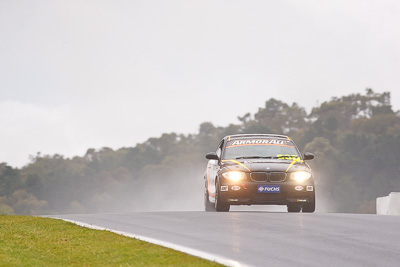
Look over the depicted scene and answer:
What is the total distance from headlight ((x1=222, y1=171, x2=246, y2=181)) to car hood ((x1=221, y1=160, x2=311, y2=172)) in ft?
0.28

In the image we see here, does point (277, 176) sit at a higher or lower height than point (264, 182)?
higher

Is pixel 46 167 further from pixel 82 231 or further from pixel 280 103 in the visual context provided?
pixel 82 231

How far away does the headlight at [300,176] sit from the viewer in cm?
1834

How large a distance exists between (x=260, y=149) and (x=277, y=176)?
1.35 m

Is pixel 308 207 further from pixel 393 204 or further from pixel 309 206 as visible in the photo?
pixel 393 204

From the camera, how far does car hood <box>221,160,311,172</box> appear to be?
18312 millimetres

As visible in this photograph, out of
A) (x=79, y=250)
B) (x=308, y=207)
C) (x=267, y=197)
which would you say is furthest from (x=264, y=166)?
(x=79, y=250)

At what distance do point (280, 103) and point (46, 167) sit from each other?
47.1m

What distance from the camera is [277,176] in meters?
18.3

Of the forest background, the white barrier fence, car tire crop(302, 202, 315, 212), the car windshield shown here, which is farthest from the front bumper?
the forest background

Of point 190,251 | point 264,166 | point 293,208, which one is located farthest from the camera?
point 293,208

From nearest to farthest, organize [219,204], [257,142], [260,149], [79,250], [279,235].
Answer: [79,250], [279,235], [219,204], [260,149], [257,142]

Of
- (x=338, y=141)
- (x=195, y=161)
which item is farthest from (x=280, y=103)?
(x=338, y=141)

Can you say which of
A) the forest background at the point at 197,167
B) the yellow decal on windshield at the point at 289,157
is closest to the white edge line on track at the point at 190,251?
the yellow decal on windshield at the point at 289,157
